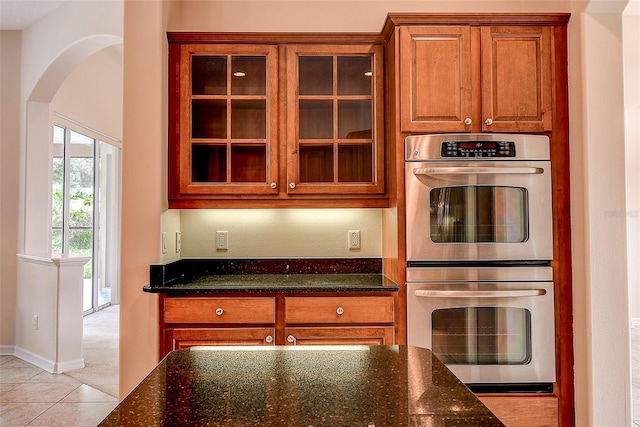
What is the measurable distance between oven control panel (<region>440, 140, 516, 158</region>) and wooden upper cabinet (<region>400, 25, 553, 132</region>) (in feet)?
0.28

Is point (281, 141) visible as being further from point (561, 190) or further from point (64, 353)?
point (64, 353)

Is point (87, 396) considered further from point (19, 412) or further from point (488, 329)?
point (488, 329)

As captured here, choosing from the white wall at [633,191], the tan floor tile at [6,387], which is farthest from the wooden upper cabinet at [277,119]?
the white wall at [633,191]

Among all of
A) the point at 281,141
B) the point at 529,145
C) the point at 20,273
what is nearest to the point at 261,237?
the point at 281,141

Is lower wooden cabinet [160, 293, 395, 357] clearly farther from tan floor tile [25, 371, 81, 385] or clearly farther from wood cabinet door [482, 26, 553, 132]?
tan floor tile [25, 371, 81, 385]

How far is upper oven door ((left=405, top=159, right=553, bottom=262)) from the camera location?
94.7 inches

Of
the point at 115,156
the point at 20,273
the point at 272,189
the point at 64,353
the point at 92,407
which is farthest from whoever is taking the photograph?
the point at 115,156

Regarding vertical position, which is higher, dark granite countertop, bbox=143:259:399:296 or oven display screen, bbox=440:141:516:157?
oven display screen, bbox=440:141:516:157

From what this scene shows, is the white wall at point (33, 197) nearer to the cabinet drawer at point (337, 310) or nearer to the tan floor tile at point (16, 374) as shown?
the tan floor tile at point (16, 374)

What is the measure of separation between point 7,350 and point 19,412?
1.70 meters

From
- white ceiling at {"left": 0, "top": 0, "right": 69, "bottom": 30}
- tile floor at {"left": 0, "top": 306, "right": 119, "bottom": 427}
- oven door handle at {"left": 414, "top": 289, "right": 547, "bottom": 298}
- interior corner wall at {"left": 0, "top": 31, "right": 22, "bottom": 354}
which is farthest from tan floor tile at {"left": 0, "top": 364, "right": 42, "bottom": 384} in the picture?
oven door handle at {"left": 414, "top": 289, "right": 547, "bottom": 298}

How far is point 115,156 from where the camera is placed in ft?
23.1

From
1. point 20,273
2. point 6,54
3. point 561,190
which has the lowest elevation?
point 20,273

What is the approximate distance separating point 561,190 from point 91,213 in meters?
5.79
